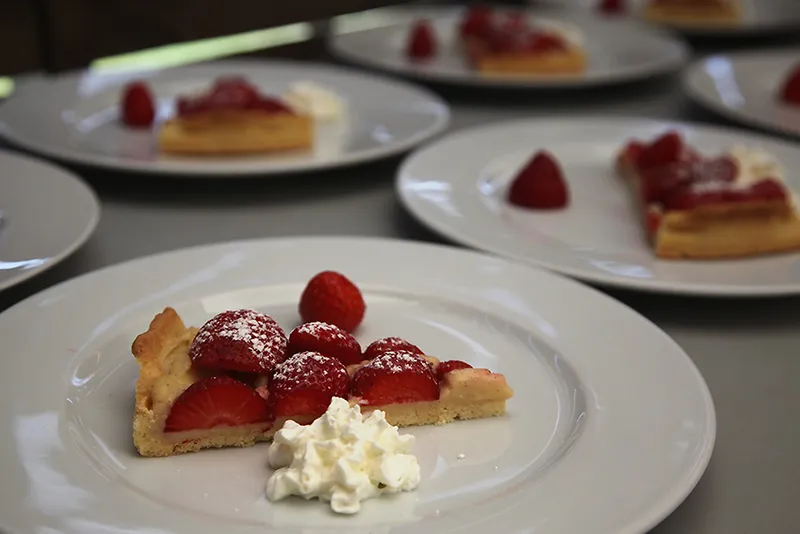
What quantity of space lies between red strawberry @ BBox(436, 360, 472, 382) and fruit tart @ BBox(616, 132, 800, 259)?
69 centimetres

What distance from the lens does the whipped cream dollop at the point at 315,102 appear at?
262 centimetres

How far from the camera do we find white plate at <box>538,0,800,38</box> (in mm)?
3857

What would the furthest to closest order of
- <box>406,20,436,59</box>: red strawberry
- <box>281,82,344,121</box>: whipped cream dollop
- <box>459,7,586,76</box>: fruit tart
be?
<box>406,20,436,59</box>: red strawberry < <box>459,7,586,76</box>: fruit tart < <box>281,82,344,121</box>: whipped cream dollop

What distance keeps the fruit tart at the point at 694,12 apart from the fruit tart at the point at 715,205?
183cm

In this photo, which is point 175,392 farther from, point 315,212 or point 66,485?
point 315,212

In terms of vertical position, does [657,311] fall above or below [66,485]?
below

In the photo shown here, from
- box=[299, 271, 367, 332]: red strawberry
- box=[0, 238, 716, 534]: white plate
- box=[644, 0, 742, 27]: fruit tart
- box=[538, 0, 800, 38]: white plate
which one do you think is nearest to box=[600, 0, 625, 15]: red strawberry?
box=[538, 0, 800, 38]: white plate

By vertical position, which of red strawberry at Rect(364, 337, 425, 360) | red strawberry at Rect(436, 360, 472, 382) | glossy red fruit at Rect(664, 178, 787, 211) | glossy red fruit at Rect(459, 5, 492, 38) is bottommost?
red strawberry at Rect(436, 360, 472, 382)

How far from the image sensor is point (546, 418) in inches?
54.3

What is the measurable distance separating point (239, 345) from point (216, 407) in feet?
0.33

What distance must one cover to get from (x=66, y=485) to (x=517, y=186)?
135 cm

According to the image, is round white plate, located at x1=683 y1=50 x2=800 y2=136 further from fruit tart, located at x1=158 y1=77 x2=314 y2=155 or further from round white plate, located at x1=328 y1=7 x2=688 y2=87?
fruit tart, located at x1=158 y1=77 x2=314 y2=155

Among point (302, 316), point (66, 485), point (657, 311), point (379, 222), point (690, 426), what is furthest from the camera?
point (379, 222)

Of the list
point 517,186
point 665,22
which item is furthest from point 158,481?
point 665,22
